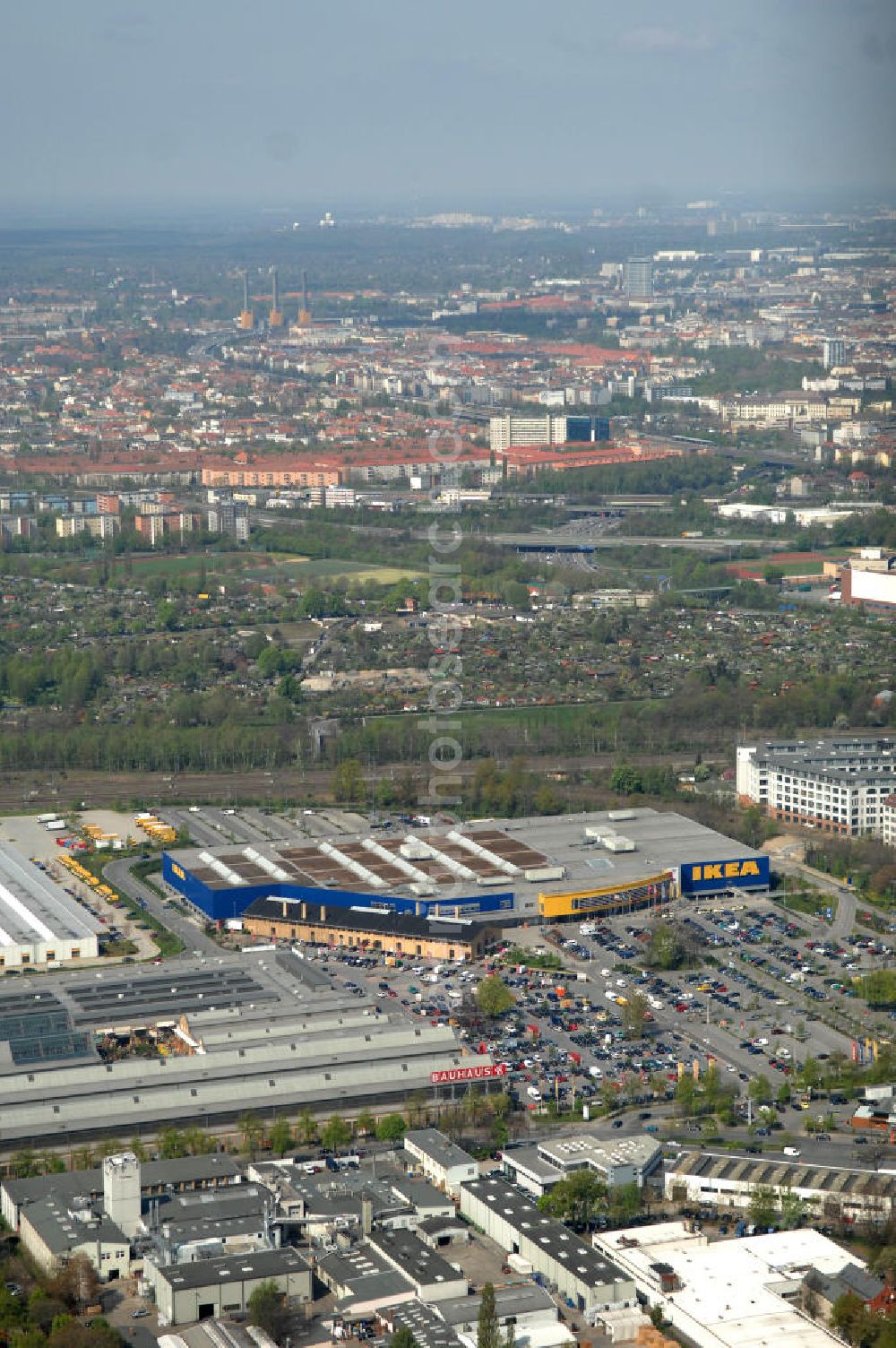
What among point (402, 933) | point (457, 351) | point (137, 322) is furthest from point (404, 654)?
point (137, 322)

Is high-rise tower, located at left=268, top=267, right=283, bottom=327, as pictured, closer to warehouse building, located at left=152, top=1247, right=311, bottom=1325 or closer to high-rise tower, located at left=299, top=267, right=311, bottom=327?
high-rise tower, located at left=299, top=267, right=311, bottom=327

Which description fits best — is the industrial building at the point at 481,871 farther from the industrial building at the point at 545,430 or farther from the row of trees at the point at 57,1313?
the industrial building at the point at 545,430

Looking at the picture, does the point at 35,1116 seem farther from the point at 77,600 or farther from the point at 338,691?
the point at 77,600

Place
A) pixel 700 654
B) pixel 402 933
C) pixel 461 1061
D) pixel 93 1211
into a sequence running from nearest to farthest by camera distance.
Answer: pixel 93 1211 < pixel 461 1061 < pixel 402 933 < pixel 700 654

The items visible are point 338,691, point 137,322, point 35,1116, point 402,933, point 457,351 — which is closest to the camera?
point 35,1116

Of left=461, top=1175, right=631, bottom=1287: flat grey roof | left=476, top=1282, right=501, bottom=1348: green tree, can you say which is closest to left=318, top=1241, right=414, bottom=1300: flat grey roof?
left=476, top=1282, right=501, bottom=1348: green tree

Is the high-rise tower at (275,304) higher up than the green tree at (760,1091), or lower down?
higher up

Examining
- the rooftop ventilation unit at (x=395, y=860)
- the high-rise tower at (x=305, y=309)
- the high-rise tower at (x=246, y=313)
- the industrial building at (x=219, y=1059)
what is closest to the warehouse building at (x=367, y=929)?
the rooftop ventilation unit at (x=395, y=860)
